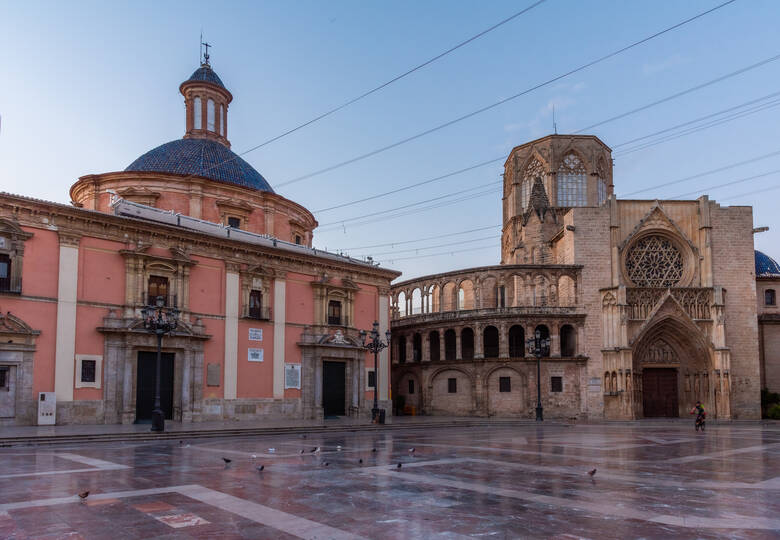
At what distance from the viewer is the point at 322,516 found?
917 cm

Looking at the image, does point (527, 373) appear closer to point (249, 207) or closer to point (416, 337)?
point (416, 337)

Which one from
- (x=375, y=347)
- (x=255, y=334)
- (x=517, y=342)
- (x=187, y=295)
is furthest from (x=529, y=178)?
(x=187, y=295)

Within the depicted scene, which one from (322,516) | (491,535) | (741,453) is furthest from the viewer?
(741,453)

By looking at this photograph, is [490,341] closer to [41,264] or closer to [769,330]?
[769,330]

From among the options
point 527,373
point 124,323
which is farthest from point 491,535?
point 527,373

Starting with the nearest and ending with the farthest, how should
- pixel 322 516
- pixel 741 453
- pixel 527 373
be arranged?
pixel 322 516
pixel 741 453
pixel 527 373

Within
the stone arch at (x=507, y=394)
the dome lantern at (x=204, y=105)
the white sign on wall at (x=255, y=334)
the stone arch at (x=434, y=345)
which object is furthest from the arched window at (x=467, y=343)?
the dome lantern at (x=204, y=105)

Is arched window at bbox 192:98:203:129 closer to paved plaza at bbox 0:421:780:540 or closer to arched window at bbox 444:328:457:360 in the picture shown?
arched window at bbox 444:328:457:360

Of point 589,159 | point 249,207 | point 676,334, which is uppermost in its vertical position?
point 589,159

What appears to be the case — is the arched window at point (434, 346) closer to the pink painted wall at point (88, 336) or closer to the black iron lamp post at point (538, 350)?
the black iron lamp post at point (538, 350)

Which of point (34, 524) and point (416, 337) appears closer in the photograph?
point (34, 524)

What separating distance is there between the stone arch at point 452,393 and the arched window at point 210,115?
68.2 feet

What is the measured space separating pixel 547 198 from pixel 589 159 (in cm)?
487

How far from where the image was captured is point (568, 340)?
4300cm
